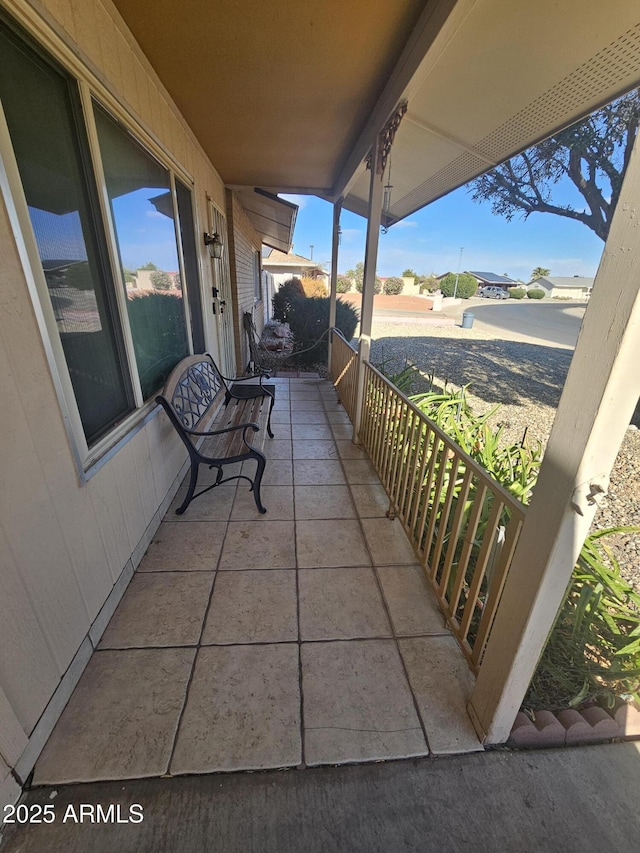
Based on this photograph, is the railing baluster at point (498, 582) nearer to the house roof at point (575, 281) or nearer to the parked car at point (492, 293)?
the house roof at point (575, 281)

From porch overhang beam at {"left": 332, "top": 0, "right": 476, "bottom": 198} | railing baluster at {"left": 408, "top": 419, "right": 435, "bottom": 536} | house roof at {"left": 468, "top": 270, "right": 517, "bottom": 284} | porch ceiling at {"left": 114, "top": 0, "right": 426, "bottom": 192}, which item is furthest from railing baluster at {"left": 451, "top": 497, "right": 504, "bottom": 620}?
house roof at {"left": 468, "top": 270, "right": 517, "bottom": 284}

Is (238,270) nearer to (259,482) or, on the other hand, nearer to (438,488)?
(259,482)

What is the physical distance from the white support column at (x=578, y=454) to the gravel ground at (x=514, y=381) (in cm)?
179

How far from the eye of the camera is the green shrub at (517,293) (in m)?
32.5

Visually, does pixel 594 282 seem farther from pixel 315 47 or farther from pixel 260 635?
pixel 315 47

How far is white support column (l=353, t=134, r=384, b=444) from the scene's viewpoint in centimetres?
269

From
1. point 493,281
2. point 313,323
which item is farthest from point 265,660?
point 493,281

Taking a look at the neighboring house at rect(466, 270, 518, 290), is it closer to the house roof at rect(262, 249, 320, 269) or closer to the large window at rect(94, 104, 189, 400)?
the house roof at rect(262, 249, 320, 269)

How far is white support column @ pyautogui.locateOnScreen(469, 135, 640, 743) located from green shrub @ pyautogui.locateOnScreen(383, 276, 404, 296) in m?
39.2

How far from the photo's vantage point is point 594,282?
2.60ft

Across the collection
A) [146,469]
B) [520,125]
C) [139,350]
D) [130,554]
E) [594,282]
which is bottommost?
[130,554]

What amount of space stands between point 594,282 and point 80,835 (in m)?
1.98

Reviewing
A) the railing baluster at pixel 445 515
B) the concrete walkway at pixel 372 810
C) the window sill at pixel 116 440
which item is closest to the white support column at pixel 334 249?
the window sill at pixel 116 440

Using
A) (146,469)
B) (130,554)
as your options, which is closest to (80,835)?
(130,554)
